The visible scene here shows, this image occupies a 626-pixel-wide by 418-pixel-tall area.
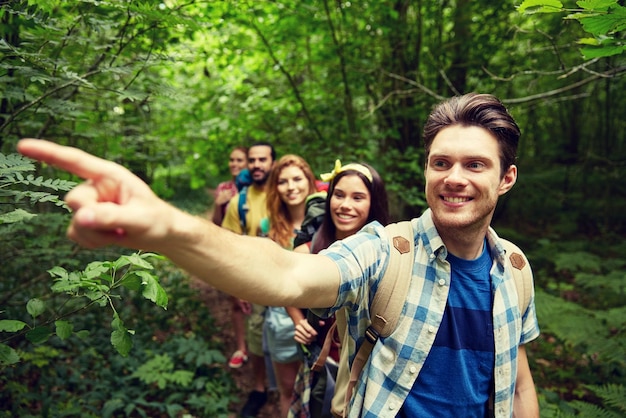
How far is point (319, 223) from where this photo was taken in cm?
301

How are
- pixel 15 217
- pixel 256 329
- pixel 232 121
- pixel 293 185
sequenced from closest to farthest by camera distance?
1. pixel 15 217
2. pixel 293 185
3. pixel 256 329
4. pixel 232 121

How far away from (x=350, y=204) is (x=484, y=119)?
1247mm

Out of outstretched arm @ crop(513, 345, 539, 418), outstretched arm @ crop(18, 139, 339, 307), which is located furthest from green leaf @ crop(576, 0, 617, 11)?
outstretched arm @ crop(513, 345, 539, 418)

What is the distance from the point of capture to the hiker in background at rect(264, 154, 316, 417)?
11.0ft

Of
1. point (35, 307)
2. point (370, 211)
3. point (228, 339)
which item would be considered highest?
point (370, 211)

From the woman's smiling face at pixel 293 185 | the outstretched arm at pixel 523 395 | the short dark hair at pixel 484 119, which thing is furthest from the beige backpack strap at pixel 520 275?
the woman's smiling face at pixel 293 185

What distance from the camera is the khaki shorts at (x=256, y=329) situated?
391 centimetres

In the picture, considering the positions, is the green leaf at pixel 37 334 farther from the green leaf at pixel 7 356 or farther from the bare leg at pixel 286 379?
the bare leg at pixel 286 379

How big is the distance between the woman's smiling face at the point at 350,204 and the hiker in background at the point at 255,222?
126cm

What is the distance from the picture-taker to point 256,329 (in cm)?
396

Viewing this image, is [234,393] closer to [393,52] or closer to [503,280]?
[503,280]

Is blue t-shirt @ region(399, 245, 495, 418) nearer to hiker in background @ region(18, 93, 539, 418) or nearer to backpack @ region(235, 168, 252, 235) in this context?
hiker in background @ region(18, 93, 539, 418)

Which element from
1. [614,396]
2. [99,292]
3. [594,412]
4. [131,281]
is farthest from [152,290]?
[614,396]

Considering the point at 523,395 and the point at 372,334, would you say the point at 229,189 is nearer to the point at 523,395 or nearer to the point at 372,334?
the point at 372,334
